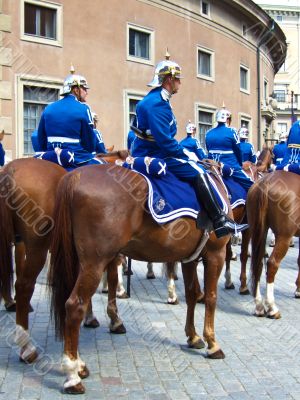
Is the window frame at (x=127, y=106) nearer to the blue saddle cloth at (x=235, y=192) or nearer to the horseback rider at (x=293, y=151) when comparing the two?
the blue saddle cloth at (x=235, y=192)

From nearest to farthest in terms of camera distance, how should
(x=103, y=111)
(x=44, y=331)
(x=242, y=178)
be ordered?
(x=44, y=331) → (x=242, y=178) → (x=103, y=111)

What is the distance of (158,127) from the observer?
205 inches

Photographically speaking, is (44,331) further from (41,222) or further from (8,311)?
(41,222)

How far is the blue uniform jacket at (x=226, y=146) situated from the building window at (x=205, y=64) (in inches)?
652

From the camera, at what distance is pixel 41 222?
538 cm

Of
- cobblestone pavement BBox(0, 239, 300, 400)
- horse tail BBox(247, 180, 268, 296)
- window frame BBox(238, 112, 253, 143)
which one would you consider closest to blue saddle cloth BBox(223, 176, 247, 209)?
horse tail BBox(247, 180, 268, 296)

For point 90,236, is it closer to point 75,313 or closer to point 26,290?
point 75,313

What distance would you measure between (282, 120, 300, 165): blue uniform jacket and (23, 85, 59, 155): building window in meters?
11.7

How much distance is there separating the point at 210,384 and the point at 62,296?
1543mm

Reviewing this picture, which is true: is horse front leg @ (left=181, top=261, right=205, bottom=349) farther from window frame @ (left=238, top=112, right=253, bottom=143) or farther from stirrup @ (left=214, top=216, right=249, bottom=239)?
window frame @ (left=238, top=112, right=253, bottom=143)

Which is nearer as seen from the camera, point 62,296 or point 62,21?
point 62,296

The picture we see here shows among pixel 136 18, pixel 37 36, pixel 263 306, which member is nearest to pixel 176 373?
pixel 263 306

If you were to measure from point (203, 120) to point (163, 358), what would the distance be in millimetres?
21276

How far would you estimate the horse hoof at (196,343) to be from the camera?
5812 mm
